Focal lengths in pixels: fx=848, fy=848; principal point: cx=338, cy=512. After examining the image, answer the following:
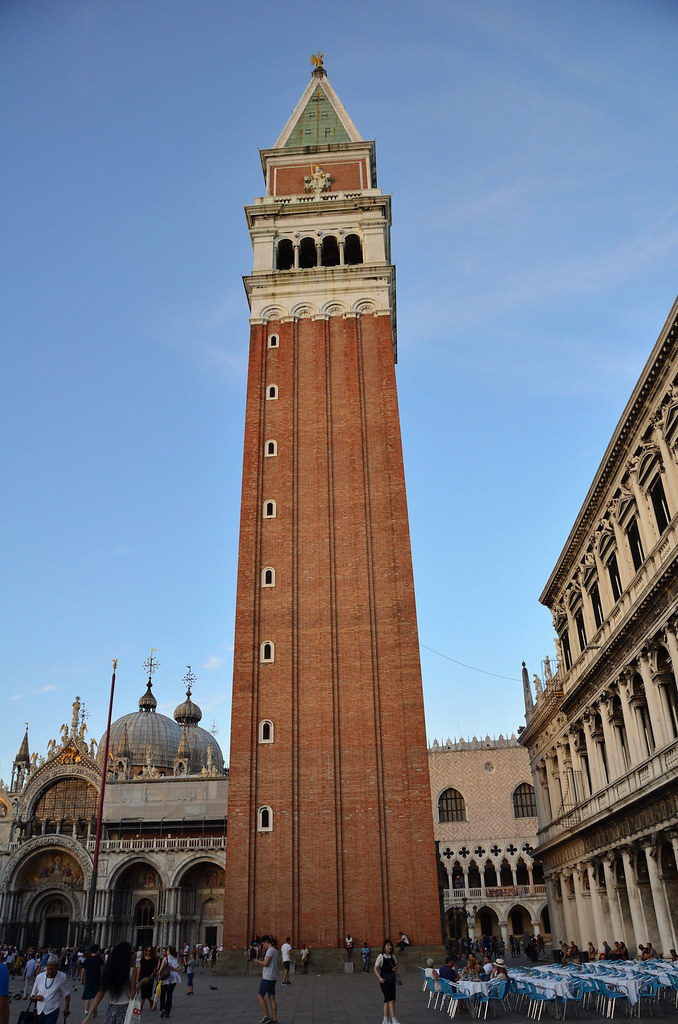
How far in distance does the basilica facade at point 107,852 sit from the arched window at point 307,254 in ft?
102

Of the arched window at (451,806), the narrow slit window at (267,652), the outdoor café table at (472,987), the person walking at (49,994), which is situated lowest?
the outdoor café table at (472,987)

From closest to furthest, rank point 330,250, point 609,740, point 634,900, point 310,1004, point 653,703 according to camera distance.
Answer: point 310,1004 < point 653,703 < point 634,900 < point 609,740 < point 330,250

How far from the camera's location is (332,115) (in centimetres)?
5588

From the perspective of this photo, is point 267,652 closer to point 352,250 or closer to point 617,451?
point 617,451

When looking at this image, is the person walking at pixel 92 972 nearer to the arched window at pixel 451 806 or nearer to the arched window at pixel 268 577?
the arched window at pixel 268 577

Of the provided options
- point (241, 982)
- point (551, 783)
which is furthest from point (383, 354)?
point (241, 982)

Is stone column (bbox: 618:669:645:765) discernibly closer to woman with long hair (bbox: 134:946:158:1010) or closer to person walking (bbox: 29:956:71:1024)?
woman with long hair (bbox: 134:946:158:1010)

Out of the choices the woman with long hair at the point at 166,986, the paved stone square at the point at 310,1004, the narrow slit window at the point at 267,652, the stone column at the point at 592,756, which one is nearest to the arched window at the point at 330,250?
the narrow slit window at the point at 267,652

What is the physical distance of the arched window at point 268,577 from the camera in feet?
120

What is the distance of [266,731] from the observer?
110ft

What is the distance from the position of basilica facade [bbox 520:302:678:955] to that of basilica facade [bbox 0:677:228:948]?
19874 mm

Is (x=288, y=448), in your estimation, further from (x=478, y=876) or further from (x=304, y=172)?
(x=478, y=876)

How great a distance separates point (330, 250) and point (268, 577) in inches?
795

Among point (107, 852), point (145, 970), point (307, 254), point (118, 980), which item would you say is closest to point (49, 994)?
point (118, 980)
